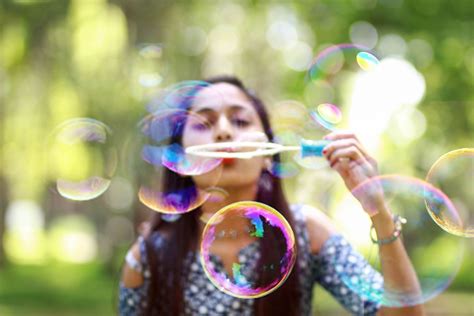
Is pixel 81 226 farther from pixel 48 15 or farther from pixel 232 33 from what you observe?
pixel 48 15

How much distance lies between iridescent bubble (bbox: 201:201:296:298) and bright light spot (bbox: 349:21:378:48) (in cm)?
568

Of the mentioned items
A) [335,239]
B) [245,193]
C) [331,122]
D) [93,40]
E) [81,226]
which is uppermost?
[81,226]

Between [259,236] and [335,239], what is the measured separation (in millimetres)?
260

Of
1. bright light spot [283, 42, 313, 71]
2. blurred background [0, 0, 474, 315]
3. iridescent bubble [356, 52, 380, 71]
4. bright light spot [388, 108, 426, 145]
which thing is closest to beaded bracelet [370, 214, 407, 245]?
iridescent bubble [356, 52, 380, 71]

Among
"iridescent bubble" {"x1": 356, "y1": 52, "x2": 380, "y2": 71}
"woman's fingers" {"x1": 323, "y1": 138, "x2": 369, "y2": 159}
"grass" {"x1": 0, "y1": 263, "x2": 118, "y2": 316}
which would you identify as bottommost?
"woman's fingers" {"x1": 323, "y1": 138, "x2": 369, "y2": 159}

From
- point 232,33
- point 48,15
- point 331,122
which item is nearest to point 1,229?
point 232,33

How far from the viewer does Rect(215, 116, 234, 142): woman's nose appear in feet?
8.07

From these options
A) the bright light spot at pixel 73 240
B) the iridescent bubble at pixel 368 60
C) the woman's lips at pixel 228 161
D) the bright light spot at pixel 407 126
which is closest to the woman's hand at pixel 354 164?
the woman's lips at pixel 228 161

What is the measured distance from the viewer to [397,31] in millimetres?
7859

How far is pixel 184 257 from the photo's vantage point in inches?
101

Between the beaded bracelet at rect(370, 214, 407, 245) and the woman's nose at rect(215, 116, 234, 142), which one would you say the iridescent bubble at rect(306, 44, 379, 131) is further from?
the beaded bracelet at rect(370, 214, 407, 245)

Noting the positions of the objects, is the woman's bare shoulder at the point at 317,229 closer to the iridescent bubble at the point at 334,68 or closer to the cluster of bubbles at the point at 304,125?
the cluster of bubbles at the point at 304,125

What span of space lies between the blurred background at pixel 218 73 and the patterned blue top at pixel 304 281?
4.90 ft

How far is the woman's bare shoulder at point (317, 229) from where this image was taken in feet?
8.16
